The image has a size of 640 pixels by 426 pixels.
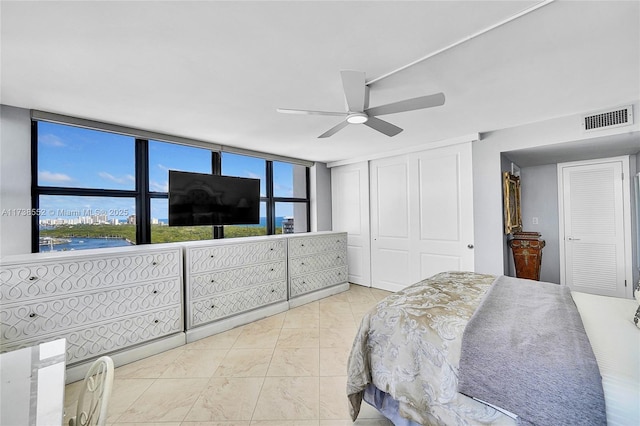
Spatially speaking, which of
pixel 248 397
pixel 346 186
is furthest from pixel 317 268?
pixel 248 397

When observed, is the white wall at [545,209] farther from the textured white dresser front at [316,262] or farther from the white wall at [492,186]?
the textured white dresser front at [316,262]

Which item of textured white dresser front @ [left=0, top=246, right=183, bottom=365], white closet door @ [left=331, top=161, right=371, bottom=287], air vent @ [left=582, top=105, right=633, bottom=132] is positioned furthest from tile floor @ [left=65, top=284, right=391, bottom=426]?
air vent @ [left=582, top=105, right=633, bottom=132]

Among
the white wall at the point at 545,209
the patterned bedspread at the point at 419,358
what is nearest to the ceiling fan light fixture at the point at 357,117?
the patterned bedspread at the point at 419,358

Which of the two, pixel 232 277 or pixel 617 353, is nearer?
pixel 617 353

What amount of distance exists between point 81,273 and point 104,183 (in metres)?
1.14

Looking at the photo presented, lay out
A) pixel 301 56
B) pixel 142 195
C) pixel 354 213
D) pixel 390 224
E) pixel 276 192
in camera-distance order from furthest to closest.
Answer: pixel 354 213, pixel 276 192, pixel 390 224, pixel 142 195, pixel 301 56

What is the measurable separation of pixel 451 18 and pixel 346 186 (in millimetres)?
3734

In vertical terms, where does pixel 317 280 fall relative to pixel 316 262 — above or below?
below

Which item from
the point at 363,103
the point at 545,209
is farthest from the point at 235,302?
the point at 545,209

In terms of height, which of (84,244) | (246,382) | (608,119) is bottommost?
(246,382)

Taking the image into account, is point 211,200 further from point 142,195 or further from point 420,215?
point 420,215

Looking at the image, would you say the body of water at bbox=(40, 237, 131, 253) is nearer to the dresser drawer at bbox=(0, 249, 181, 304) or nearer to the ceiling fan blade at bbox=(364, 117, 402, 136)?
the dresser drawer at bbox=(0, 249, 181, 304)

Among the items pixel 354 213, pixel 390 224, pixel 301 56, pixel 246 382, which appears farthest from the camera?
pixel 354 213

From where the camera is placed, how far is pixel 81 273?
7.38ft
